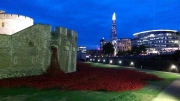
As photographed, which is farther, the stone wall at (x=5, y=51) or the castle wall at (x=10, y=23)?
the castle wall at (x=10, y=23)

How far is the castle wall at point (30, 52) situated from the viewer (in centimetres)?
2370

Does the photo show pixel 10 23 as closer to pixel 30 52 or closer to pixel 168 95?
pixel 30 52

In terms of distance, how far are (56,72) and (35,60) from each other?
3722 mm

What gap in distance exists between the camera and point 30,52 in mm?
25828

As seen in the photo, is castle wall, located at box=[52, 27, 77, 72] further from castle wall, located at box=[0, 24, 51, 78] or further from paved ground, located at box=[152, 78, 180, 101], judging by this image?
paved ground, located at box=[152, 78, 180, 101]

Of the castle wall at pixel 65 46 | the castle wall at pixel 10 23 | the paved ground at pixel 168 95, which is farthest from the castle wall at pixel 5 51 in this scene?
the paved ground at pixel 168 95

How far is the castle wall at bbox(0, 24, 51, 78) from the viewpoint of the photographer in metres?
23.7

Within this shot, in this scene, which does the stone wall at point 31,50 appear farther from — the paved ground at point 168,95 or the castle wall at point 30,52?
the paved ground at point 168,95

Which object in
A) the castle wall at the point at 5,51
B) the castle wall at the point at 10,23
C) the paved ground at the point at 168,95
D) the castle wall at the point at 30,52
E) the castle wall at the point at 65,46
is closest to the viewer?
the paved ground at the point at 168,95

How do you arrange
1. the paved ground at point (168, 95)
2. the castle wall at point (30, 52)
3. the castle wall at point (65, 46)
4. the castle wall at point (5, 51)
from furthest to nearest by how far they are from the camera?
the castle wall at point (65, 46)
the castle wall at point (30, 52)
the castle wall at point (5, 51)
the paved ground at point (168, 95)

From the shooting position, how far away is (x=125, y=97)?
16578mm

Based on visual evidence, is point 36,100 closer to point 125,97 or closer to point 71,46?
point 125,97

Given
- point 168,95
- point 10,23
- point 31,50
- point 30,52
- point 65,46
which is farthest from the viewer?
point 65,46

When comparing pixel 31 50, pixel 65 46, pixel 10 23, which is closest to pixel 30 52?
pixel 31 50
